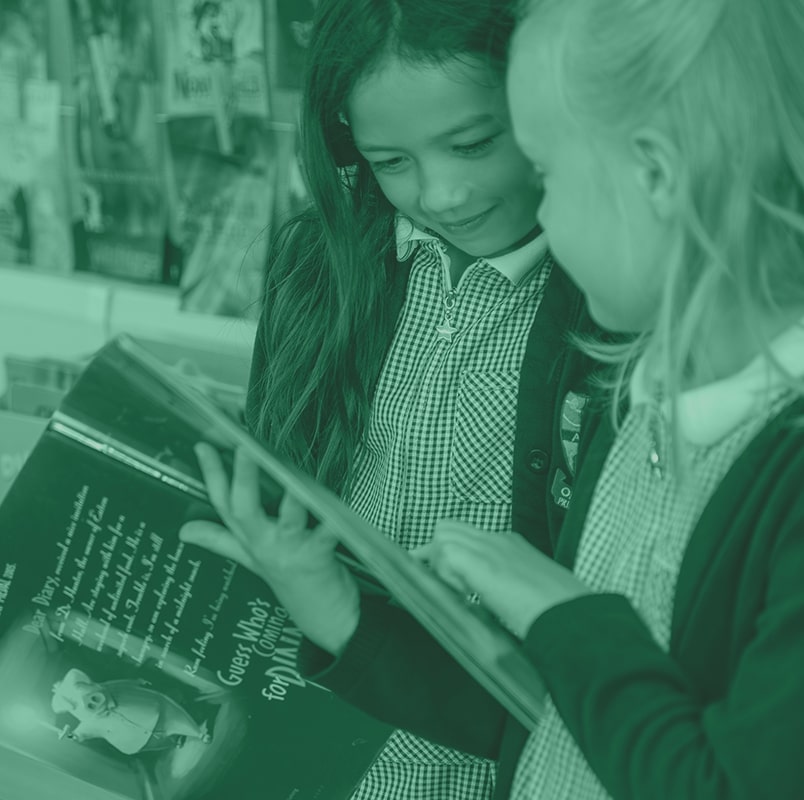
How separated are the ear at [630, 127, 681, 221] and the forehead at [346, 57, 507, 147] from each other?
0.80ft

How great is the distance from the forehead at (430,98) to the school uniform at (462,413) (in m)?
0.12

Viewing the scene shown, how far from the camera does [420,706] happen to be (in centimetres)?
76

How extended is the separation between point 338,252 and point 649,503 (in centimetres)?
39

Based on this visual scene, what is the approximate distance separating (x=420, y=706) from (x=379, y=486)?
0.20 metres

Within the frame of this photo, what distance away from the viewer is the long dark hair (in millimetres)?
807

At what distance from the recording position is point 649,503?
2.08 feet

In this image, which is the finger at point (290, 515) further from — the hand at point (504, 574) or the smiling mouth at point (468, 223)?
the smiling mouth at point (468, 223)

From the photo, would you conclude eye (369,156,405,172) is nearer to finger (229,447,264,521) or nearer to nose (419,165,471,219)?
nose (419,165,471,219)

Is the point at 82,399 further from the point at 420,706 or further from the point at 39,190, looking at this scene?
the point at 39,190

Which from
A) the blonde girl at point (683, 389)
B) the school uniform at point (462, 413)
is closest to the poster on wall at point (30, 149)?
the school uniform at point (462, 413)

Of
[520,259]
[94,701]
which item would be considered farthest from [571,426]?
[94,701]

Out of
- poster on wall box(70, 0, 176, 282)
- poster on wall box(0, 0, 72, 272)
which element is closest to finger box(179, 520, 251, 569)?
poster on wall box(70, 0, 176, 282)

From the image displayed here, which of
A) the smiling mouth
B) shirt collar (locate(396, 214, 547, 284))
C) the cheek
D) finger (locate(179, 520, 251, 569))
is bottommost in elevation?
finger (locate(179, 520, 251, 569))

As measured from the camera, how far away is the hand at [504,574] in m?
0.60
